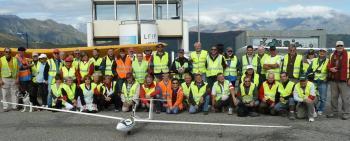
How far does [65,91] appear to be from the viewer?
1091 centimetres

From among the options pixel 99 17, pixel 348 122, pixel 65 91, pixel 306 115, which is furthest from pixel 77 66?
pixel 99 17

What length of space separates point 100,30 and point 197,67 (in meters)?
17.6

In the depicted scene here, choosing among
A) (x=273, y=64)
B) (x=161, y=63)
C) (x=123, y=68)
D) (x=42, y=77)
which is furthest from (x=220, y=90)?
(x=42, y=77)

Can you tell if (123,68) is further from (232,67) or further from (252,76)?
(252,76)

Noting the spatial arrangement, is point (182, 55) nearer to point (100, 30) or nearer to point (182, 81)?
point (182, 81)

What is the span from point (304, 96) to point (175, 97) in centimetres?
334

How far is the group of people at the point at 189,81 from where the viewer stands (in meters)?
9.82

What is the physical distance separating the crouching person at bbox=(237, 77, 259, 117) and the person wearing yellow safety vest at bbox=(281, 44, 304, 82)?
1014 millimetres

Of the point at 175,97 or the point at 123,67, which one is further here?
the point at 123,67

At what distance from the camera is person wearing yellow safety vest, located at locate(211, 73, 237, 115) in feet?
34.6

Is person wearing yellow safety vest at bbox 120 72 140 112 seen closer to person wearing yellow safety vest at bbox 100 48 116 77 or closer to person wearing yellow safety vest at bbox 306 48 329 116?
person wearing yellow safety vest at bbox 100 48 116 77

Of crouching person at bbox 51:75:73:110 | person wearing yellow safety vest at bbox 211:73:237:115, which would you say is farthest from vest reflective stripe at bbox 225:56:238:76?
crouching person at bbox 51:75:73:110

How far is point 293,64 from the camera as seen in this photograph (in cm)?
1022

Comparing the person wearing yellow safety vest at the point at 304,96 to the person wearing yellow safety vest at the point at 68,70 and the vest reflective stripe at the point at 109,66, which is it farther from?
the person wearing yellow safety vest at the point at 68,70
